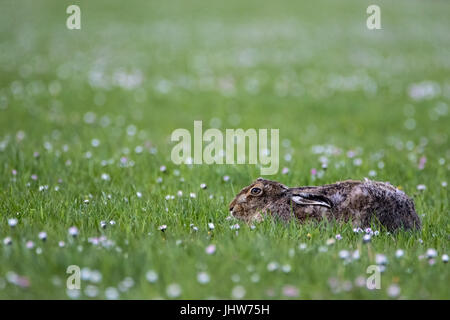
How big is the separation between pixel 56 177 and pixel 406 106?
8950 mm

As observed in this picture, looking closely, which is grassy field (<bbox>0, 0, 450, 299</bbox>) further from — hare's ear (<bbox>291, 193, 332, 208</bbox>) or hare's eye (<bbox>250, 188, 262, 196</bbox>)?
hare's eye (<bbox>250, 188, 262, 196</bbox>)

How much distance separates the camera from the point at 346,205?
15.6 ft

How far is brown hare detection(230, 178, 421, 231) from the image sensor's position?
473 centimetres

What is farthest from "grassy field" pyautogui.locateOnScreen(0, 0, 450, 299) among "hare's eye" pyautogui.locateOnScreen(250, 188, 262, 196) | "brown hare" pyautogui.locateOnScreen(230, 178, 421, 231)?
"hare's eye" pyautogui.locateOnScreen(250, 188, 262, 196)

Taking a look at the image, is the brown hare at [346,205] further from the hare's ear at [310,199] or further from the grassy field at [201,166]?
the grassy field at [201,166]

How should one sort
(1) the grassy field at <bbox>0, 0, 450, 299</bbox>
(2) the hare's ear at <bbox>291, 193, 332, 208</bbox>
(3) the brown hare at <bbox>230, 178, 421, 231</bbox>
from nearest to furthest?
1. (1) the grassy field at <bbox>0, 0, 450, 299</bbox>
2. (2) the hare's ear at <bbox>291, 193, 332, 208</bbox>
3. (3) the brown hare at <bbox>230, 178, 421, 231</bbox>

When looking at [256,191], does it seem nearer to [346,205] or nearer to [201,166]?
[346,205]

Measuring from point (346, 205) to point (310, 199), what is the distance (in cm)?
39

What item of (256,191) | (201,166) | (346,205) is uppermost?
(201,166)

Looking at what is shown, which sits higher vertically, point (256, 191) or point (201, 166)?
point (201, 166)

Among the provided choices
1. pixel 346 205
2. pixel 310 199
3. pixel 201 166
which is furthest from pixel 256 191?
pixel 201 166

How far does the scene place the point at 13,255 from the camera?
3.76m

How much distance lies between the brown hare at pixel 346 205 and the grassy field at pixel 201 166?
187 mm
